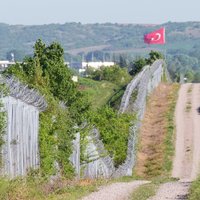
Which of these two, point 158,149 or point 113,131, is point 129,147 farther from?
point 158,149

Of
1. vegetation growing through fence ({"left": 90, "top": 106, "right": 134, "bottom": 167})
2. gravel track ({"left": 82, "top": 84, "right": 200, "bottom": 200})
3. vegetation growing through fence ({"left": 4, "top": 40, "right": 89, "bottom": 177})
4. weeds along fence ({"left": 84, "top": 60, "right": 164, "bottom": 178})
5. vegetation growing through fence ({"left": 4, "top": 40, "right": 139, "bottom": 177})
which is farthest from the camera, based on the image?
vegetation growing through fence ({"left": 90, "top": 106, "right": 134, "bottom": 167})

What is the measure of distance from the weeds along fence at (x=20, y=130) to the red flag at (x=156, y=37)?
73.1 m

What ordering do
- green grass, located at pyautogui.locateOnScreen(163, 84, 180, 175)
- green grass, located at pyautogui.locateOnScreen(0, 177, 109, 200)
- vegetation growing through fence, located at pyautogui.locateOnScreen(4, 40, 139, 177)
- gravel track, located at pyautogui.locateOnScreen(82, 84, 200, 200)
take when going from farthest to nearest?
green grass, located at pyautogui.locateOnScreen(163, 84, 180, 175) < vegetation growing through fence, located at pyautogui.locateOnScreen(4, 40, 139, 177) < gravel track, located at pyautogui.locateOnScreen(82, 84, 200, 200) < green grass, located at pyautogui.locateOnScreen(0, 177, 109, 200)

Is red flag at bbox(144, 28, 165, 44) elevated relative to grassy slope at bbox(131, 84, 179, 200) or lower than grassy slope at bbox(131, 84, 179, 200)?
elevated

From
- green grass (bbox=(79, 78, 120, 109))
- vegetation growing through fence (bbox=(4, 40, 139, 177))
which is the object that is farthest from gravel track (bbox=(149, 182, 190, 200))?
green grass (bbox=(79, 78, 120, 109))

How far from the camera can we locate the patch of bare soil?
40.8 metres

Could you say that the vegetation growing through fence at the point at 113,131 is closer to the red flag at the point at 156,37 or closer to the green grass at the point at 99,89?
the green grass at the point at 99,89

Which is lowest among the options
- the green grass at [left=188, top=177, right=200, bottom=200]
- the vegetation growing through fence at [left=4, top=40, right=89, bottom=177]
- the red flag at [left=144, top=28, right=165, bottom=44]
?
the red flag at [left=144, top=28, right=165, bottom=44]

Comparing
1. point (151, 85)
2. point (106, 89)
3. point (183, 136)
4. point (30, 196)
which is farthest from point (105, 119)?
point (106, 89)

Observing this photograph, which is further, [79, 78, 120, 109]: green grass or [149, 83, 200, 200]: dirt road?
[79, 78, 120, 109]: green grass

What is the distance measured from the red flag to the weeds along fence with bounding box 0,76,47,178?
73.1 meters

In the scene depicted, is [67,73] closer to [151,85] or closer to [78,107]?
[78,107]

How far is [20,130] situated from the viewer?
2105 cm

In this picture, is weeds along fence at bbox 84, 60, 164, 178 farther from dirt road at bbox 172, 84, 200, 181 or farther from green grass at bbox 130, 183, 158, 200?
green grass at bbox 130, 183, 158, 200
